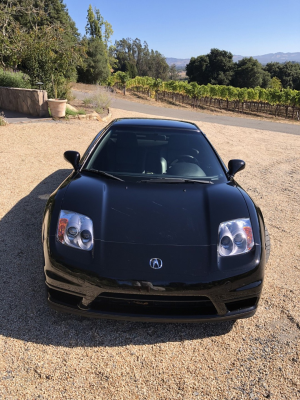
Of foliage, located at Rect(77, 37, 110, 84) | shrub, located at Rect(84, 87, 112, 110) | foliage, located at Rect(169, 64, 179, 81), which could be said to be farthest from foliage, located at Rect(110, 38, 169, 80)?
shrub, located at Rect(84, 87, 112, 110)

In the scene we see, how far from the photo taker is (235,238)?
8.11ft

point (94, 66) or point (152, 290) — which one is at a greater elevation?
point (94, 66)

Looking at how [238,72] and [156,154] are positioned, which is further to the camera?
[238,72]

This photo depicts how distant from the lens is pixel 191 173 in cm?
331

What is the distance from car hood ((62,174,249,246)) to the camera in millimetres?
2428

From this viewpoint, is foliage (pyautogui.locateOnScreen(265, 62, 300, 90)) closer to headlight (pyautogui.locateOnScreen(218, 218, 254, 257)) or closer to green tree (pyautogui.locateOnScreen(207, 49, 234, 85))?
green tree (pyautogui.locateOnScreen(207, 49, 234, 85))

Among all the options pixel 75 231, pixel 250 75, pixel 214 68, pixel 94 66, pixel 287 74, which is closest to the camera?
pixel 75 231

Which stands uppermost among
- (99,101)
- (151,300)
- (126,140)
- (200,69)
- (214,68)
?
(214,68)

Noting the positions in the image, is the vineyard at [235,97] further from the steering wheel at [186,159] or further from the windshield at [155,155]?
the steering wheel at [186,159]

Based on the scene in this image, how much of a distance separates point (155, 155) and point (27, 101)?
40.4 feet

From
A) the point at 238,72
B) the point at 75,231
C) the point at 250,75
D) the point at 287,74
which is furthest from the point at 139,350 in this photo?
the point at 287,74

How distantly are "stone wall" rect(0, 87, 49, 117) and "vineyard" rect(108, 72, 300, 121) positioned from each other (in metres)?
27.3

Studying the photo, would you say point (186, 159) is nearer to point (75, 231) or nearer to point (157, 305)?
point (75, 231)

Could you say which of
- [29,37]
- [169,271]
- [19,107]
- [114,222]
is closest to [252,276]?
[169,271]
